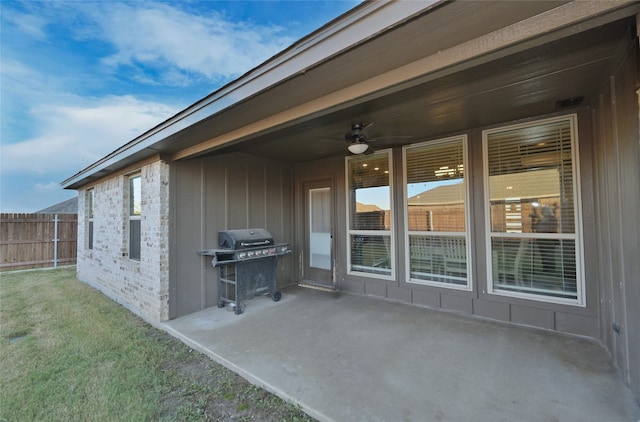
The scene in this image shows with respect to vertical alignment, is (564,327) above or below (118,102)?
below

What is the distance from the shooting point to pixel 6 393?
7.45 ft

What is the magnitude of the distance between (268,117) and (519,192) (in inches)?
130

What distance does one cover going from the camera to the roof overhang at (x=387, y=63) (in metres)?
1.39

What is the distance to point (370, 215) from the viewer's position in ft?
15.9

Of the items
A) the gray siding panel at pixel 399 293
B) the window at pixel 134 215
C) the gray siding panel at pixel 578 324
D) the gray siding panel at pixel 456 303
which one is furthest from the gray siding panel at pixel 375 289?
the window at pixel 134 215

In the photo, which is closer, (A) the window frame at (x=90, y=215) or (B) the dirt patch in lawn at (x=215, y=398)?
(B) the dirt patch in lawn at (x=215, y=398)

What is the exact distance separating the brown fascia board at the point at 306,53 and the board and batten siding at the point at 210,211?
3.51 ft

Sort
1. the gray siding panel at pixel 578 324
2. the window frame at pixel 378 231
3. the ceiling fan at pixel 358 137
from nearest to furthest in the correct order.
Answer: the gray siding panel at pixel 578 324, the ceiling fan at pixel 358 137, the window frame at pixel 378 231

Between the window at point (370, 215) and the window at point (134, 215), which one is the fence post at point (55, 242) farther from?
the window at point (370, 215)

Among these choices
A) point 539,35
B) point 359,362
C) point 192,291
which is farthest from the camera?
point 192,291

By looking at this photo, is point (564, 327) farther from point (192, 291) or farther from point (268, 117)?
point (192, 291)

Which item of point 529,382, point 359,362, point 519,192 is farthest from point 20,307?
point 519,192

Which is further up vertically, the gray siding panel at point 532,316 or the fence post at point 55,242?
the fence post at point 55,242

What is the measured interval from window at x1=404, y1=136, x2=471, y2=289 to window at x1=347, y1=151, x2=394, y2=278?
37cm
